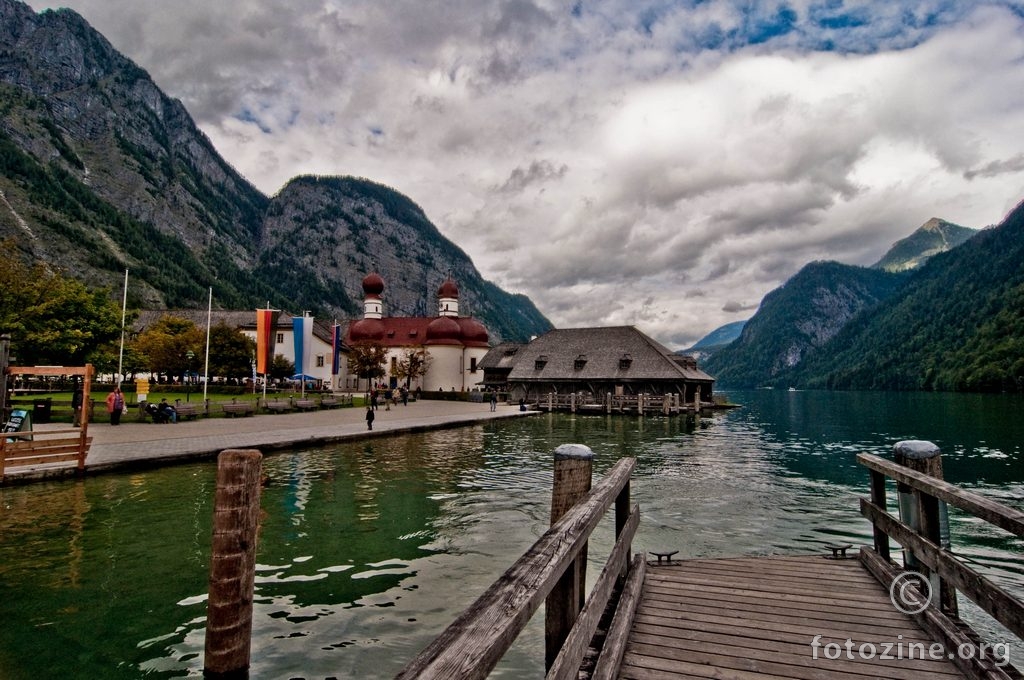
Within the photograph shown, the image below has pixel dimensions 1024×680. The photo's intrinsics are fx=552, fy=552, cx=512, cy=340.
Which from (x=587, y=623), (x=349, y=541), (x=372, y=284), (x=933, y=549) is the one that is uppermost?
(x=372, y=284)

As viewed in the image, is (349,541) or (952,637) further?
(349,541)

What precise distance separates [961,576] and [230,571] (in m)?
6.31

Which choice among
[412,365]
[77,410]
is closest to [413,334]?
[412,365]

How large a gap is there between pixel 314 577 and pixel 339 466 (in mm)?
10540

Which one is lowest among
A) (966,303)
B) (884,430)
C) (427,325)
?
(884,430)

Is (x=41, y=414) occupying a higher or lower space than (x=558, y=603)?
higher

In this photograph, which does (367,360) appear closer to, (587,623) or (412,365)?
(412,365)

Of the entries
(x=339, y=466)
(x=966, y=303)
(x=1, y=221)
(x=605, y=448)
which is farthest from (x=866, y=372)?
(x=1, y=221)

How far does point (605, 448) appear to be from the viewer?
2695 cm

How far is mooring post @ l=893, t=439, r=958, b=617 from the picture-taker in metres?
5.41

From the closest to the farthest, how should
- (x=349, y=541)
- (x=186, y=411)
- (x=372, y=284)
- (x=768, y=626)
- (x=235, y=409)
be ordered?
(x=768, y=626) < (x=349, y=541) < (x=186, y=411) < (x=235, y=409) < (x=372, y=284)

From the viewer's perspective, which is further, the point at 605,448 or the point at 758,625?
the point at 605,448

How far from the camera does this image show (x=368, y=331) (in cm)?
8525

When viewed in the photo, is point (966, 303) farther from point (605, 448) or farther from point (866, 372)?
point (605, 448)
